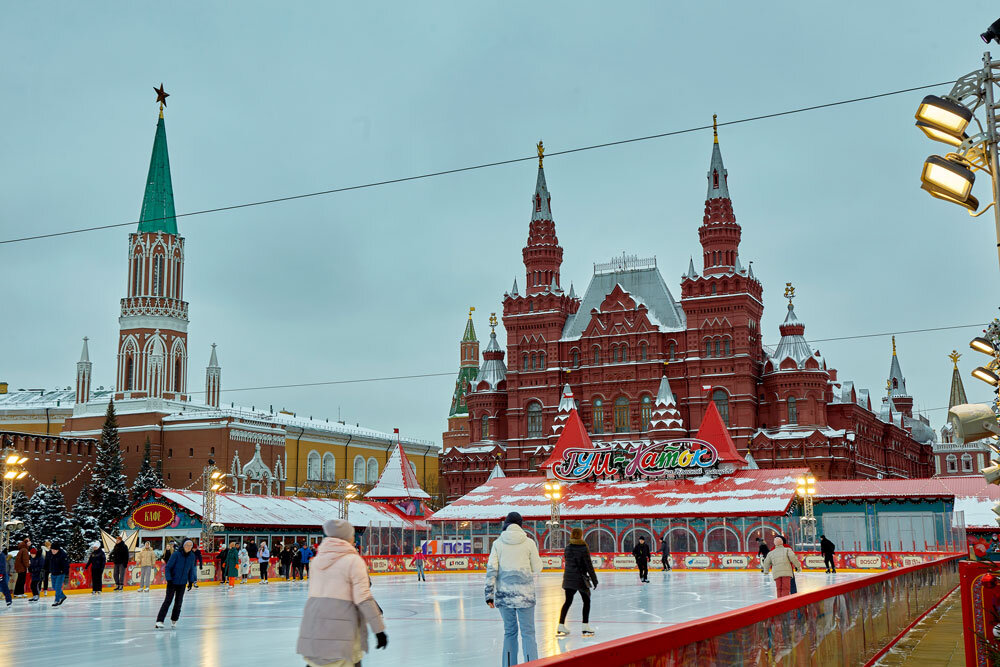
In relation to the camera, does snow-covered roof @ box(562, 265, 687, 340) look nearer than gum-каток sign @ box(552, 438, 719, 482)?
No

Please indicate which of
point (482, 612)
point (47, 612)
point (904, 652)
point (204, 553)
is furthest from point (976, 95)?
point (204, 553)

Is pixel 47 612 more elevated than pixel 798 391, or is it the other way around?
pixel 798 391

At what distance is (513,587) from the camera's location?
10.3 metres

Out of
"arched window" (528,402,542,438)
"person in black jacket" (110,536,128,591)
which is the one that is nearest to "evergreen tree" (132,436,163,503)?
"arched window" (528,402,542,438)

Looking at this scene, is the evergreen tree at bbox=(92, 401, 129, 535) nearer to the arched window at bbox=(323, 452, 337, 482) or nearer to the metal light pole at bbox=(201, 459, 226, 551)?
the arched window at bbox=(323, 452, 337, 482)

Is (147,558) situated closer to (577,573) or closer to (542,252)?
(577,573)

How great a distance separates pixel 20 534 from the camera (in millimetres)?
64062

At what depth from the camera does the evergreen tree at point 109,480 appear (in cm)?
7212

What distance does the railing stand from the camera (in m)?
4.69

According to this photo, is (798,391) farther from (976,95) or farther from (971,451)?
(971,451)

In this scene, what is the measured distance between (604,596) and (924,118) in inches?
716

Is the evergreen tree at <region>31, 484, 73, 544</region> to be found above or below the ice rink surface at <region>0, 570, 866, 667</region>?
above

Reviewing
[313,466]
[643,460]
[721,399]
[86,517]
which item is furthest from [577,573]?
[313,466]

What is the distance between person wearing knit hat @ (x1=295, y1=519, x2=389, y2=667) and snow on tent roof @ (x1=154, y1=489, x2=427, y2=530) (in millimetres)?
40228
